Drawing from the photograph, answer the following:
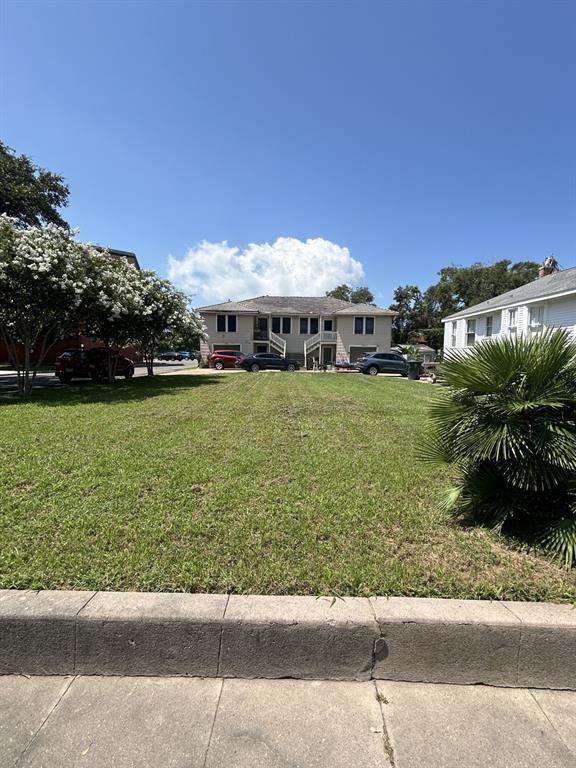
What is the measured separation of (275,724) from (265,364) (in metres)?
27.4

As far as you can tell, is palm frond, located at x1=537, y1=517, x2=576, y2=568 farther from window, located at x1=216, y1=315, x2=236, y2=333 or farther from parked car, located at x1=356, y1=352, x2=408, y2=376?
window, located at x1=216, y1=315, x2=236, y2=333

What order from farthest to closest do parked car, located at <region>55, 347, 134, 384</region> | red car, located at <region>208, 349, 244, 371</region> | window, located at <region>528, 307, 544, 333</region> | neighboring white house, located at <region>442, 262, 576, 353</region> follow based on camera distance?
red car, located at <region>208, 349, 244, 371</region> < window, located at <region>528, 307, 544, 333</region> < neighboring white house, located at <region>442, 262, 576, 353</region> < parked car, located at <region>55, 347, 134, 384</region>

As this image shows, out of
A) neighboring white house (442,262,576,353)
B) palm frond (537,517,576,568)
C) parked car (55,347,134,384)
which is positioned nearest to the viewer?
palm frond (537,517,576,568)

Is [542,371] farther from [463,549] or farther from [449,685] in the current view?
[449,685]

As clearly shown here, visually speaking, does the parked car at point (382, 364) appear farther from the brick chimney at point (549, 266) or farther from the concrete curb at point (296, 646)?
the concrete curb at point (296, 646)

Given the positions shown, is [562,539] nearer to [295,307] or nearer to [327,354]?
[327,354]

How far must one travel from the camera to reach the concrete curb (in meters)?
1.99

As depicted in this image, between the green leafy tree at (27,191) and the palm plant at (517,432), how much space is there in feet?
82.1

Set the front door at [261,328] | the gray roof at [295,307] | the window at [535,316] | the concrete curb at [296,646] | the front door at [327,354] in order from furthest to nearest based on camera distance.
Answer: the front door at [327,354] < the front door at [261,328] < the gray roof at [295,307] < the window at [535,316] < the concrete curb at [296,646]

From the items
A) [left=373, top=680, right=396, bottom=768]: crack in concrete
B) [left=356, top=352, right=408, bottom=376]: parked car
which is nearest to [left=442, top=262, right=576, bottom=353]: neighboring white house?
[left=356, top=352, right=408, bottom=376]: parked car

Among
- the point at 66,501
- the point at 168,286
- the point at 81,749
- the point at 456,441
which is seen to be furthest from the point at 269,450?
the point at 168,286

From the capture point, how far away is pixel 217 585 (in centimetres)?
232

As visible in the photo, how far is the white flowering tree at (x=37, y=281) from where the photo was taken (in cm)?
983

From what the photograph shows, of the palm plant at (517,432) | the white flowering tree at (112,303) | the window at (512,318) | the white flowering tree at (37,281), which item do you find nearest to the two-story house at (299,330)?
the window at (512,318)
